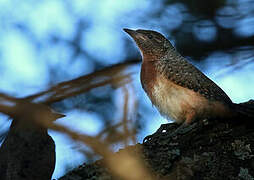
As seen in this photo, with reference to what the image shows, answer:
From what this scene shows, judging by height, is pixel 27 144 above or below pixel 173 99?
above

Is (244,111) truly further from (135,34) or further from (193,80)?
(135,34)

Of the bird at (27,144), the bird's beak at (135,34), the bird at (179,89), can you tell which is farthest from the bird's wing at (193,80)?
the bird at (27,144)

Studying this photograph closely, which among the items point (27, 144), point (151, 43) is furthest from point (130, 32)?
point (27, 144)

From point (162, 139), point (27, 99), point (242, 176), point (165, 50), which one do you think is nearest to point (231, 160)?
point (242, 176)

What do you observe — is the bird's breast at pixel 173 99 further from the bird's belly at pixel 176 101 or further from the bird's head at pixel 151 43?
the bird's head at pixel 151 43

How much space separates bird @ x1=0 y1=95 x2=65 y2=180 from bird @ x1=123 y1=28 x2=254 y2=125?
3.27 feet

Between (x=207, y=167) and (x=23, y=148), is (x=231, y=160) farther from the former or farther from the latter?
(x=23, y=148)

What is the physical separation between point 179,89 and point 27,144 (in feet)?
4.26

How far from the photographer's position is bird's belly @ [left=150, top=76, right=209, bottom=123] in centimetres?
328

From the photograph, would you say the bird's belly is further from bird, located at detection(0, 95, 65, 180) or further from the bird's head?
bird, located at detection(0, 95, 65, 180)

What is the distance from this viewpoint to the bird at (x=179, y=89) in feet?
10.6

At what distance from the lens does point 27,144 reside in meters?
3.06

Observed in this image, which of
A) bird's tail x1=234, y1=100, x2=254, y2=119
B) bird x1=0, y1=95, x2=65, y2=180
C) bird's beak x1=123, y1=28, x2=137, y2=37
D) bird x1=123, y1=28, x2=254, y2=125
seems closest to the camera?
bird x1=0, y1=95, x2=65, y2=180

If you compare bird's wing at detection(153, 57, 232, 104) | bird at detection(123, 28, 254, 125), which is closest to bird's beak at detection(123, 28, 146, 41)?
bird at detection(123, 28, 254, 125)
